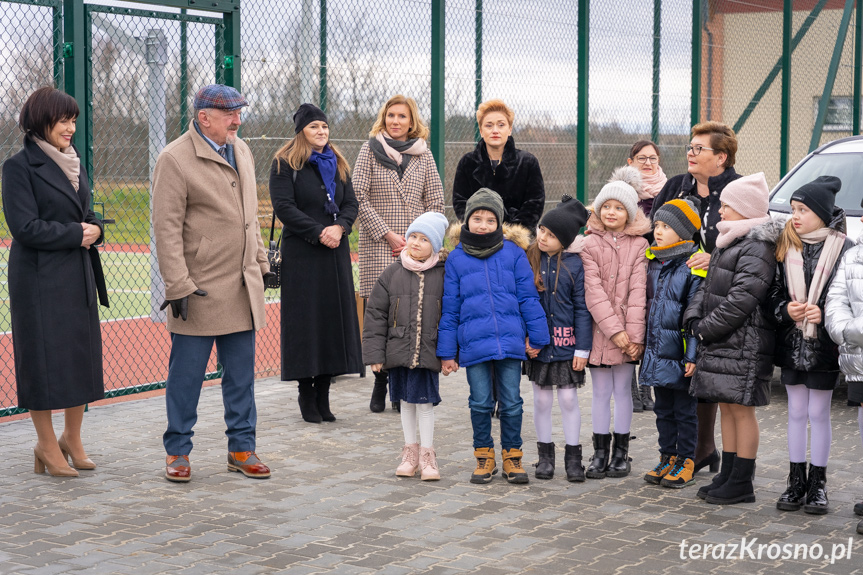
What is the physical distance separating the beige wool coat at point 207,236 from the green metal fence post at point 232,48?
2485 mm

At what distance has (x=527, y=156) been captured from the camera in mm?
6984

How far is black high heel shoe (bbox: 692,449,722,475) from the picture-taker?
231 inches

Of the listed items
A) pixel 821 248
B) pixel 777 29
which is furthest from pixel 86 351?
pixel 777 29

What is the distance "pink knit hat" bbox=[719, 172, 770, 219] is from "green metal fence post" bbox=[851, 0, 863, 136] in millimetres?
13049

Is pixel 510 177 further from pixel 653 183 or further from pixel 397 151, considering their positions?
pixel 653 183

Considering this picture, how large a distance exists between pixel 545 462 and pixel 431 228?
1383 millimetres

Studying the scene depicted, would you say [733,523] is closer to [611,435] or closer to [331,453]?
[611,435]

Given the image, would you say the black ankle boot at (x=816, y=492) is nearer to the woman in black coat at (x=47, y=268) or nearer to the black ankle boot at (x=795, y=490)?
the black ankle boot at (x=795, y=490)

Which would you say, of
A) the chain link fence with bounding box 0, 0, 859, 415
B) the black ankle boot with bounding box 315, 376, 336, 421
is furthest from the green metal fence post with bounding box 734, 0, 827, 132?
the black ankle boot with bounding box 315, 376, 336, 421

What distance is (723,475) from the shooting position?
5340mm

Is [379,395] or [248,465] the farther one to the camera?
Answer: [379,395]

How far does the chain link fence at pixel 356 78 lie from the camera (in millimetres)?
7836

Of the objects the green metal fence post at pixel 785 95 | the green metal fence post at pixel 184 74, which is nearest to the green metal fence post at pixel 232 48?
the green metal fence post at pixel 184 74

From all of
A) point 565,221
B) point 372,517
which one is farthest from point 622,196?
point 372,517
